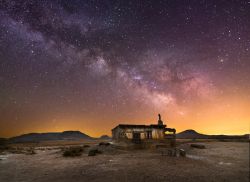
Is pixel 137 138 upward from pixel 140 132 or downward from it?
downward

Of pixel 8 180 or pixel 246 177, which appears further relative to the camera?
pixel 8 180

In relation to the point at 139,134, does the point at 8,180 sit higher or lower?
lower

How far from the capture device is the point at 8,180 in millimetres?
11594

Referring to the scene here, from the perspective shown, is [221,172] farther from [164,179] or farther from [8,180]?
[8,180]

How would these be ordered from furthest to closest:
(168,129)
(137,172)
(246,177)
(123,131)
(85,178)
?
(168,129) → (123,131) → (137,172) → (85,178) → (246,177)

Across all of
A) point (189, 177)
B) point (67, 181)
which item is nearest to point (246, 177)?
point (189, 177)

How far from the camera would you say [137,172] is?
40.8ft

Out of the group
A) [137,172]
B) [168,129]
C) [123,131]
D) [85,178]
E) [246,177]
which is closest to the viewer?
[246,177]

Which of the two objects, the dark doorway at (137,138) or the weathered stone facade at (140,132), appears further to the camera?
the weathered stone facade at (140,132)

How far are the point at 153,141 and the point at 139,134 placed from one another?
236 centimetres

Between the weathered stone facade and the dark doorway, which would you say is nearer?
the dark doorway

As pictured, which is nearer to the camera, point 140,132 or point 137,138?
point 137,138

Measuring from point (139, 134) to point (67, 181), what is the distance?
19.2 meters

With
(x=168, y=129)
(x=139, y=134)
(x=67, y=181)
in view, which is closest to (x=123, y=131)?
(x=139, y=134)
